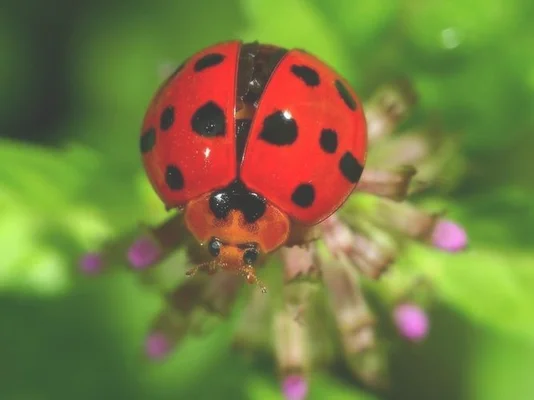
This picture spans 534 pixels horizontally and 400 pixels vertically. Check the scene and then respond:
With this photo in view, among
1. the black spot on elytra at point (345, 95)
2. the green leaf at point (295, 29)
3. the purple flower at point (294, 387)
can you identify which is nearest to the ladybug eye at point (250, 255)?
the black spot on elytra at point (345, 95)

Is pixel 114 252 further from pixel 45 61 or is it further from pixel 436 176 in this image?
pixel 45 61

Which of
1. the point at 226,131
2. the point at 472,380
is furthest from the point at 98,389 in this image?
the point at 226,131

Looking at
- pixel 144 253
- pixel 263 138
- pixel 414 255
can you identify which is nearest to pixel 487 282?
pixel 414 255

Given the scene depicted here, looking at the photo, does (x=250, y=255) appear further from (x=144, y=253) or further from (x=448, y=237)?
(x=448, y=237)

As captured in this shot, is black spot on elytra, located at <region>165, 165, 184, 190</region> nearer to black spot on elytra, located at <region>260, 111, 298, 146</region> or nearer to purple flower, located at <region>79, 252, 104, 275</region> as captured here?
black spot on elytra, located at <region>260, 111, 298, 146</region>

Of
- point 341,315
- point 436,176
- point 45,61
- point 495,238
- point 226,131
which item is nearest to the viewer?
point 226,131

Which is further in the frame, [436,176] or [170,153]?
[436,176]
